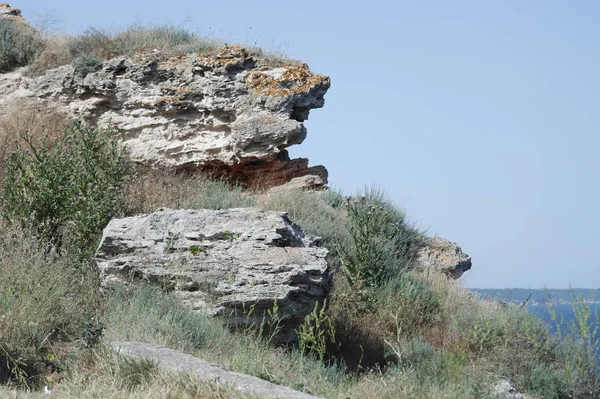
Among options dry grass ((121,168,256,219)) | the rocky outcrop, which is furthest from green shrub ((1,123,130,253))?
the rocky outcrop

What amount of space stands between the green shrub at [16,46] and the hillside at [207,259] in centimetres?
5

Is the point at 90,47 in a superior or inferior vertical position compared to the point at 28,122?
superior

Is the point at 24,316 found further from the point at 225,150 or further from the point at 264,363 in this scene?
the point at 225,150

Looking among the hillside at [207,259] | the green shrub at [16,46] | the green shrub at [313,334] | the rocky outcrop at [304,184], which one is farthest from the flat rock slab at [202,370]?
the green shrub at [16,46]

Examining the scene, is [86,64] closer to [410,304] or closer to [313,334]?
[410,304]

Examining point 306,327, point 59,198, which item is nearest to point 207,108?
point 59,198

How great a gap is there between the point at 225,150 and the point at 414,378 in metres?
7.81

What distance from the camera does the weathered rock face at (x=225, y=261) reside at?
8.34 metres

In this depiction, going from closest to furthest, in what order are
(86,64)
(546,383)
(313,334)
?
(313,334)
(546,383)
(86,64)

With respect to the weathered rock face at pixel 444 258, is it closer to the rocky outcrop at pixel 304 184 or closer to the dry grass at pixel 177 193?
the rocky outcrop at pixel 304 184

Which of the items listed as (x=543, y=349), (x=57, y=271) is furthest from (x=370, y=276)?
(x=57, y=271)

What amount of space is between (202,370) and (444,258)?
8.73 metres

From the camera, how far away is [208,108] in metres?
14.3

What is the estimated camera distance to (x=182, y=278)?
8.59 metres
